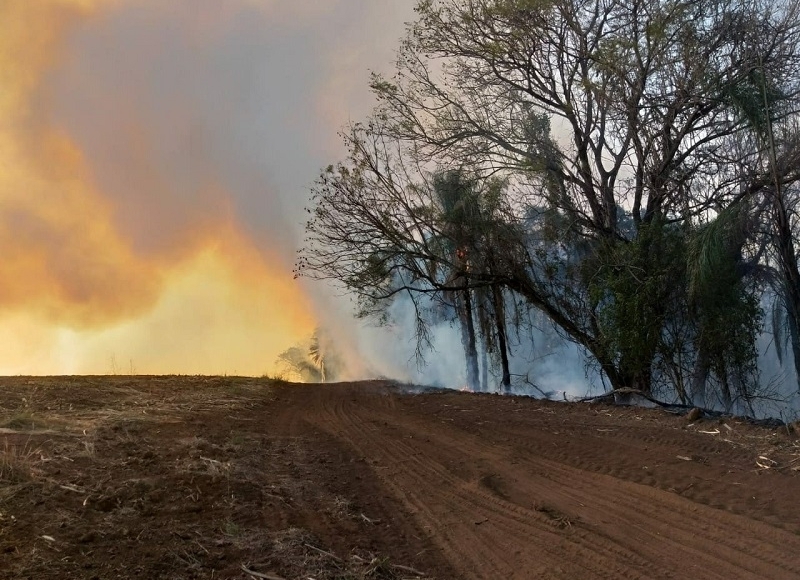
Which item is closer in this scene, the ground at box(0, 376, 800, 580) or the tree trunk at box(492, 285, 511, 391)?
the ground at box(0, 376, 800, 580)

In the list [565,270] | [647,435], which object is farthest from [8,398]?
[565,270]

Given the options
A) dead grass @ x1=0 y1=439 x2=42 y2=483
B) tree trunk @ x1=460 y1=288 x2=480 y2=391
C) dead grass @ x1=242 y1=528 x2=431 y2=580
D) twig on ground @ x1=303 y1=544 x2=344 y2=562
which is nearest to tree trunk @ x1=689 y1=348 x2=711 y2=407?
tree trunk @ x1=460 y1=288 x2=480 y2=391

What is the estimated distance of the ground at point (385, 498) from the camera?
4.37 m

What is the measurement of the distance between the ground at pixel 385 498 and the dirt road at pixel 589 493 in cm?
2

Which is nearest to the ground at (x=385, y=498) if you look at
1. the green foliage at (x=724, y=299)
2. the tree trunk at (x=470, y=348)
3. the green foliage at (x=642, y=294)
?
the green foliage at (x=642, y=294)

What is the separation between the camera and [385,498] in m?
6.25

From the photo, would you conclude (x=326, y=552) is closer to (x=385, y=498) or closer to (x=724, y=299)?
(x=385, y=498)

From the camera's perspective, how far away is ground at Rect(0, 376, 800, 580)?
4371mm

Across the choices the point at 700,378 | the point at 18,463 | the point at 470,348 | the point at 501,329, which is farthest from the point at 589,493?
the point at 470,348

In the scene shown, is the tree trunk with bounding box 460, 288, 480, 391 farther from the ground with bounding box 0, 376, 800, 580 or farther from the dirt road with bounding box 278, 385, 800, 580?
the ground with bounding box 0, 376, 800, 580

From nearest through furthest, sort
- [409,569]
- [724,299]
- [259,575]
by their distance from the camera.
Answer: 1. [259,575]
2. [409,569]
3. [724,299]

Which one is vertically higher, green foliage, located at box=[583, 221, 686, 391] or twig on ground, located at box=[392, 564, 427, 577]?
green foliage, located at box=[583, 221, 686, 391]

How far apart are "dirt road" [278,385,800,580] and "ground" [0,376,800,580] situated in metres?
0.02

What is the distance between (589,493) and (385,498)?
2140 mm
